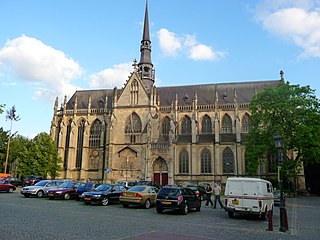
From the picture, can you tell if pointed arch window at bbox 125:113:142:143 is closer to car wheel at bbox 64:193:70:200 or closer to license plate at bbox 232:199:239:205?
car wheel at bbox 64:193:70:200

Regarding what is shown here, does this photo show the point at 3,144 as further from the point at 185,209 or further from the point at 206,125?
the point at 185,209

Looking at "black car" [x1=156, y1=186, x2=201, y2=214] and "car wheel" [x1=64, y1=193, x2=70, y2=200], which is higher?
"black car" [x1=156, y1=186, x2=201, y2=214]

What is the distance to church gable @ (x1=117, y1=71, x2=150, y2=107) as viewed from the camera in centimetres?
4794

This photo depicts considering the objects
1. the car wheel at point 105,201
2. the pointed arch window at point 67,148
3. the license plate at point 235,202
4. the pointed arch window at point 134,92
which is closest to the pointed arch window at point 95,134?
the pointed arch window at point 67,148

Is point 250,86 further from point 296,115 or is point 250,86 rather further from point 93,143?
point 93,143

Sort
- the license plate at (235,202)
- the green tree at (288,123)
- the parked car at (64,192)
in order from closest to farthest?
the license plate at (235,202) → the parked car at (64,192) → the green tree at (288,123)

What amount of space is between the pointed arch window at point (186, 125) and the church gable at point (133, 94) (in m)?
7.10

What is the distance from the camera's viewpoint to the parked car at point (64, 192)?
23.5 meters

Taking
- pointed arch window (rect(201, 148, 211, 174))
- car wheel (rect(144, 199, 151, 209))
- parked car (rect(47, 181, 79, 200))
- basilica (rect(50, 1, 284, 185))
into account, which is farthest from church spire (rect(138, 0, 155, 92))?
car wheel (rect(144, 199, 151, 209))

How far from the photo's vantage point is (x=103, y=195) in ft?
67.7

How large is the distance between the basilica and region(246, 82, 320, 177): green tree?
9205 mm

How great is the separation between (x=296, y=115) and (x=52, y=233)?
29.7m

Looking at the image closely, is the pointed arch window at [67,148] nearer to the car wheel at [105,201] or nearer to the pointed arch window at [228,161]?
the pointed arch window at [228,161]

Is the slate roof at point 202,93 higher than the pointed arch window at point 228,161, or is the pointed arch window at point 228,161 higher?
the slate roof at point 202,93
